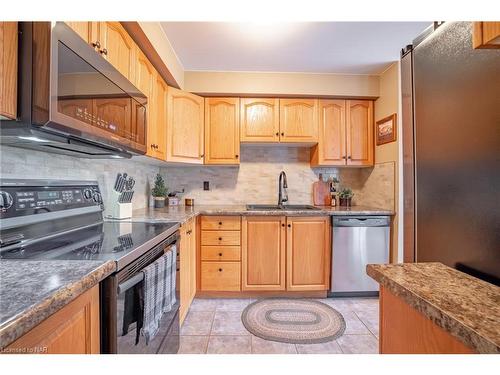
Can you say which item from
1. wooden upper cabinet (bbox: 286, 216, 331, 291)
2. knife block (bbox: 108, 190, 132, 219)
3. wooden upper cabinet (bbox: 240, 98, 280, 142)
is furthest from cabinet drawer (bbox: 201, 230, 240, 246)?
wooden upper cabinet (bbox: 240, 98, 280, 142)

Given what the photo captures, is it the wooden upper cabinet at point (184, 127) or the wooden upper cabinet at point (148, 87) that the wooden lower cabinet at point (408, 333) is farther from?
the wooden upper cabinet at point (184, 127)

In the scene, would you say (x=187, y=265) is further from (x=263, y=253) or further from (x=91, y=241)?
(x=91, y=241)

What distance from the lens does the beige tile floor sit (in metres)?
1.62

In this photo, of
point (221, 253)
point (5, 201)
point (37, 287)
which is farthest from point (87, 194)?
point (221, 253)

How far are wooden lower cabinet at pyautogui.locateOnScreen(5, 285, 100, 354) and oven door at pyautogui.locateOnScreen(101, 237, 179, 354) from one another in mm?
35

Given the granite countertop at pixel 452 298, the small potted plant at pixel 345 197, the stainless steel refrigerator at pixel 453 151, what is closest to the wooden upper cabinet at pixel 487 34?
the stainless steel refrigerator at pixel 453 151

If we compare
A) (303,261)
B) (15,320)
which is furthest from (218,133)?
(15,320)

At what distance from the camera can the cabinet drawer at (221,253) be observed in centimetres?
230

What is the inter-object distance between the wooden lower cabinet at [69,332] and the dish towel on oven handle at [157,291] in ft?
0.91

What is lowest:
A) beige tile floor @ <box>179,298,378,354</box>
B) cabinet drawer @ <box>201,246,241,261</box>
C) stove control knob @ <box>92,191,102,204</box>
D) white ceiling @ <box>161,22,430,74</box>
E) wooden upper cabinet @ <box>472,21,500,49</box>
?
beige tile floor @ <box>179,298,378,354</box>

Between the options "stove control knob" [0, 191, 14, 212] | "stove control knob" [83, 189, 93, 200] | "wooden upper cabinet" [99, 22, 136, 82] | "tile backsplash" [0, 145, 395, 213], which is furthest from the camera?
"tile backsplash" [0, 145, 395, 213]

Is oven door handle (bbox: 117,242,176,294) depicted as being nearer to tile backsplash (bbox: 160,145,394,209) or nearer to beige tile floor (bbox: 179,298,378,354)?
beige tile floor (bbox: 179,298,378,354)
